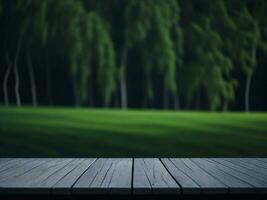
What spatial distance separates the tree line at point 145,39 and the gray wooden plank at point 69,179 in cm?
820

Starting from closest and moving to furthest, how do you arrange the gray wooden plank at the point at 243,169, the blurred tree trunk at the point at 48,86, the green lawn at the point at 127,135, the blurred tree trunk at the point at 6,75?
the gray wooden plank at the point at 243,169, the green lawn at the point at 127,135, the blurred tree trunk at the point at 48,86, the blurred tree trunk at the point at 6,75

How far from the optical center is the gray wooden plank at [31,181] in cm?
291

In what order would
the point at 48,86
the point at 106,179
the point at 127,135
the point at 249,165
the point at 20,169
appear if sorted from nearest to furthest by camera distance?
the point at 106,179, the point at 20,169, the point at 249,165, the point at 127,135, the point at 48,86

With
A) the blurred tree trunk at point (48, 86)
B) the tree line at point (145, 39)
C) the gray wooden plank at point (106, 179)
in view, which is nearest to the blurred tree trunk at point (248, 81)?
the tree line at point (145, 39)

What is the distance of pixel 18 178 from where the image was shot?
3.33 metres

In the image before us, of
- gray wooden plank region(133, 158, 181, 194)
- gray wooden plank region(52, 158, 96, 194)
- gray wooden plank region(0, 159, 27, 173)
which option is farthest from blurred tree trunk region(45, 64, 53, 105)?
gray wooden plank region(133, 158, 181, 194)

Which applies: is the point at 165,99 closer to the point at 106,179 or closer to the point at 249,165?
the point at 249,165

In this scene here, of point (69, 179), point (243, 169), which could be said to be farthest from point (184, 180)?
point (243, 169)

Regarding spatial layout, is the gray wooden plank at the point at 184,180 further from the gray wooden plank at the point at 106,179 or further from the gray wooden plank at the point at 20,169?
the gray wooden plank at the point at 20,169

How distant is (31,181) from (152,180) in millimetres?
795

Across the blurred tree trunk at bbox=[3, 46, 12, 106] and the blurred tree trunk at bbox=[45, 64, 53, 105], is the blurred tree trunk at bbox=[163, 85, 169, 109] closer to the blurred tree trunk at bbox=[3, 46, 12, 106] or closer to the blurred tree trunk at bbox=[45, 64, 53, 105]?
the blurred tree trunk at bbox=[45, 64, 53, 105]

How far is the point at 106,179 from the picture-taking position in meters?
3.30

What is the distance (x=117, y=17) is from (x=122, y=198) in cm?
1111

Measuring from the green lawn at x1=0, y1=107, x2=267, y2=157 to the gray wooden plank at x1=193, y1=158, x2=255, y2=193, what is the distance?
3454 millimetres
